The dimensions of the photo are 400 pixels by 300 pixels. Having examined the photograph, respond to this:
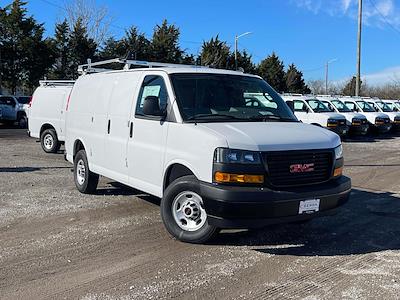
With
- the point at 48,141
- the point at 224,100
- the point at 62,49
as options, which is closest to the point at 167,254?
the point at 224,100

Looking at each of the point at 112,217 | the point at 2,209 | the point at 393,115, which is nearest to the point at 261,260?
the point at 112,217

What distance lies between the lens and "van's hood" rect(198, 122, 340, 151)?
514 centimetres

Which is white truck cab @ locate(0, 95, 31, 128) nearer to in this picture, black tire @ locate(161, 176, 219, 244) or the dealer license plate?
black tire @ locate(161, 176, 219, 244)

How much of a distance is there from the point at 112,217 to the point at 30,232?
46.3 inches

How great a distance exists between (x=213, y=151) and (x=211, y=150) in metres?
0.03

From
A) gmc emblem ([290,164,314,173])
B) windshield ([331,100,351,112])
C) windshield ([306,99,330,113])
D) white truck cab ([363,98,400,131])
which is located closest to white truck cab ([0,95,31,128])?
windshield ([306,99,330,113])

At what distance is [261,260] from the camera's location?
206 inches

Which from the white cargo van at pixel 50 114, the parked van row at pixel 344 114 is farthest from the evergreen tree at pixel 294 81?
the white cargo van at pixel 50 114

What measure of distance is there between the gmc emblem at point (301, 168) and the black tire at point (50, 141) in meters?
10.4

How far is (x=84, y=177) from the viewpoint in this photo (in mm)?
8344

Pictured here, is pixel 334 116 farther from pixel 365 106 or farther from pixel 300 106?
pixel 365 106

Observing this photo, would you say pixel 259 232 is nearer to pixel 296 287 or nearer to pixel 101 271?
pixel 296 287

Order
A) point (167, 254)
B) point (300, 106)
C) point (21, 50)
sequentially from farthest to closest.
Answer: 1. point (21, 50)
2. point (300, 106)
3. point (167, 254)

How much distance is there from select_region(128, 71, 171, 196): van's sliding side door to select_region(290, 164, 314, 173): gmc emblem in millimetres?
1624
